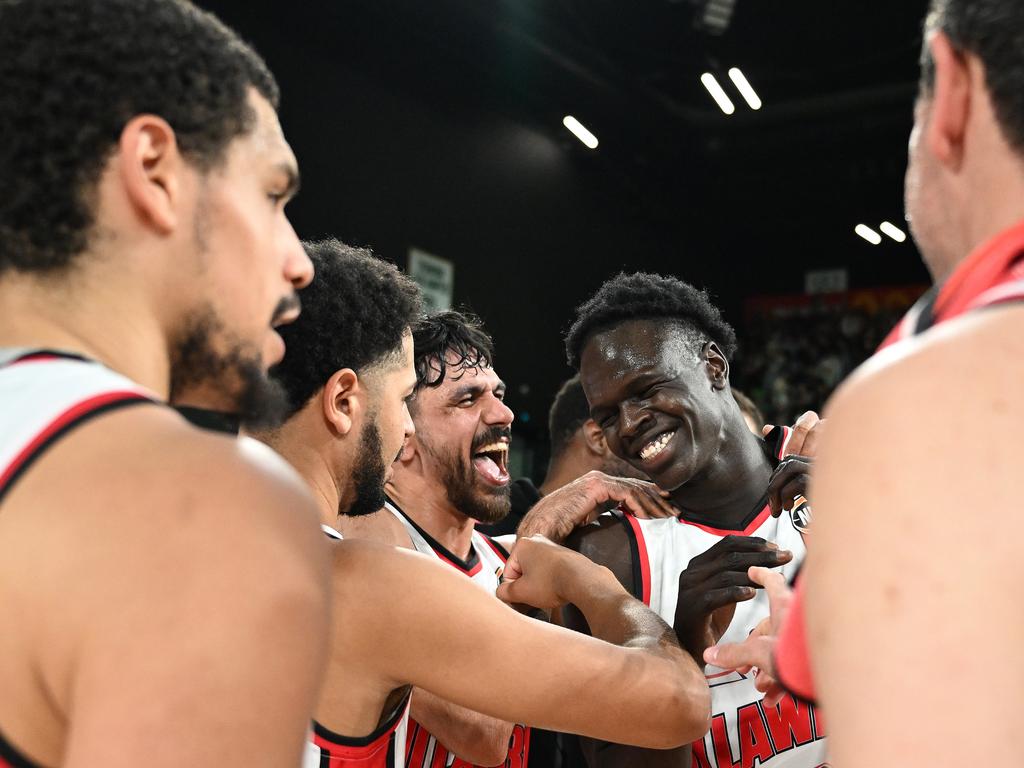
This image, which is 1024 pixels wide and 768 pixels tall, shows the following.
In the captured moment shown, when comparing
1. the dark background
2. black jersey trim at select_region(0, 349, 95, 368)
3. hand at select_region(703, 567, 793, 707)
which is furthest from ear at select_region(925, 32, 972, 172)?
the dark background

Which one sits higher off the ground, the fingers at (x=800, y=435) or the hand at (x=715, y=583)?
the fingers at (x=800, y=435)

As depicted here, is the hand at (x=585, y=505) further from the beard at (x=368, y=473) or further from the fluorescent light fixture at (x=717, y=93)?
the fluorescent light fixture at (x=717, y=93)

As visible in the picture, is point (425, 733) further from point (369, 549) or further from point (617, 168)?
point (617, 168)

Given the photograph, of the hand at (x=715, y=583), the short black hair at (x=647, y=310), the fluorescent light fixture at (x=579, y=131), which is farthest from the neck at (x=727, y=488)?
the fluorescent light fixture at (x=579, y=131)

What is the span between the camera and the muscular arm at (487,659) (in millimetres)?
1700

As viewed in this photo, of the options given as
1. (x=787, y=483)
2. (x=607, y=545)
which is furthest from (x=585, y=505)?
(x=787, y=483)

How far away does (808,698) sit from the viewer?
3.22 feet

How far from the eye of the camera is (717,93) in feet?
36.4

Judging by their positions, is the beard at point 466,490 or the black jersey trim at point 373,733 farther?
the beard at point 466,490

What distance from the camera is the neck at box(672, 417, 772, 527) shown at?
2.99 metres

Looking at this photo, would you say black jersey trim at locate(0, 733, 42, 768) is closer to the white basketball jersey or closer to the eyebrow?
the white basketball jersey

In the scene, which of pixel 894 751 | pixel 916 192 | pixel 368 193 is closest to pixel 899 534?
pixel 894 751

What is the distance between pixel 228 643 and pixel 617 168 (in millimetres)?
11946

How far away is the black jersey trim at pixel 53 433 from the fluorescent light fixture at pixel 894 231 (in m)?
14.1
